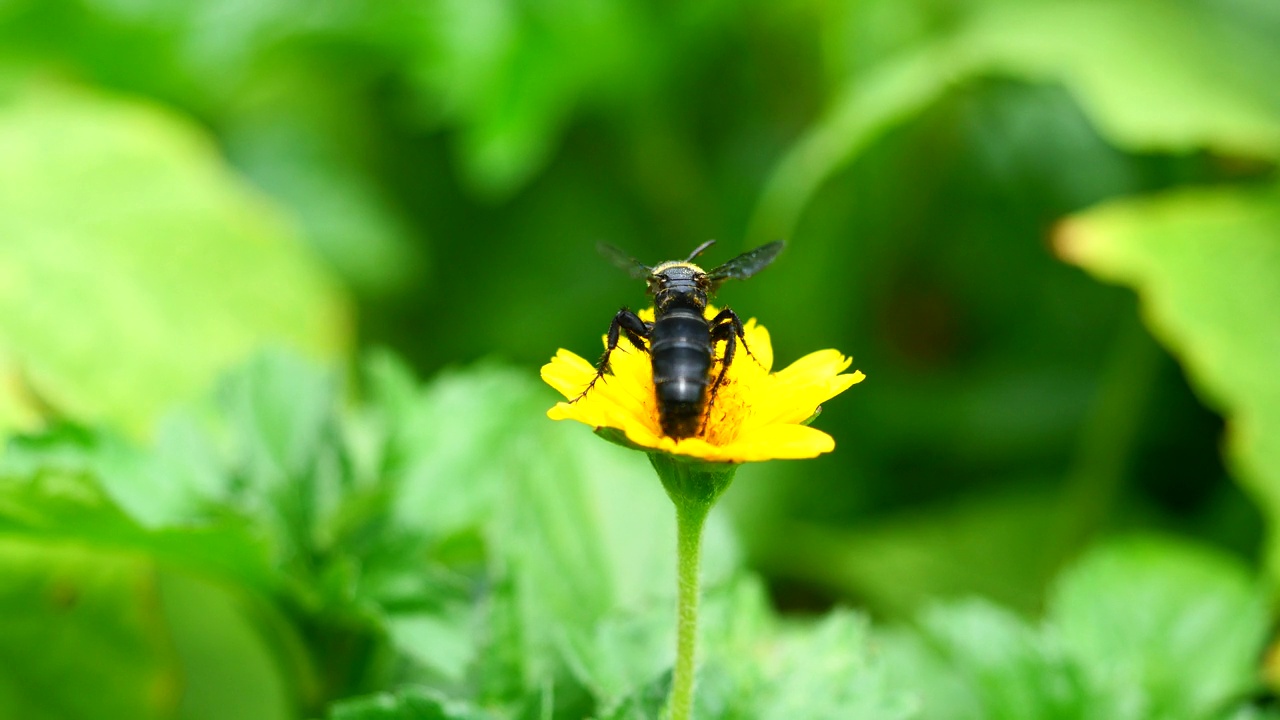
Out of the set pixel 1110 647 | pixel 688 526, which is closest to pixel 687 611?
pixel 688 526

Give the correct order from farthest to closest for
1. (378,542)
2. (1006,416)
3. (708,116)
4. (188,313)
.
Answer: (708,116) < (1006,416) < (188,313) < (378,542)

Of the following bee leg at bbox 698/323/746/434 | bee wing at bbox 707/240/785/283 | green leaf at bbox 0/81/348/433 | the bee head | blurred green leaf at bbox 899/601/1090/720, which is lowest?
blurred green leaf at bbox 899/601/1090/720

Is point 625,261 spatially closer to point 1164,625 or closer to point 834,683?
point 834,683

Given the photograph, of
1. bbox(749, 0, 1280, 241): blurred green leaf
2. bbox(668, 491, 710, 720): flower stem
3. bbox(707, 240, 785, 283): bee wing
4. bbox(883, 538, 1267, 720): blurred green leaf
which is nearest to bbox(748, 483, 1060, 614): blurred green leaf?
bbox(883, 538, 1267, 720): blurred green leaf

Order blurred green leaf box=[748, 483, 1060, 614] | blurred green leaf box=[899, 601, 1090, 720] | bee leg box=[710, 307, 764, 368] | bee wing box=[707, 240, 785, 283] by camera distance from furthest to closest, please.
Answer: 1. blurred green leaf box=[748, 483, 1060, 614]
2. blurred green leaf box=[899, 601, 1090, 720]
3. bee wing box=[707, 240, 785, 283]
4. bee leg box=[710, 307, 764, 368]

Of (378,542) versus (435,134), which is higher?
(435,134)

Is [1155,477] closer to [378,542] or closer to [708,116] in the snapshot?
[708,116]

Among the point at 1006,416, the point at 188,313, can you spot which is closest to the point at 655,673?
the point at 188,313

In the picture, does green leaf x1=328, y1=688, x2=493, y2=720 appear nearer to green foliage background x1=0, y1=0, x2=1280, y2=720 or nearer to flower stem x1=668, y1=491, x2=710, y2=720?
green foliage background x1=0, y1=0, x2=1280, y2=720
